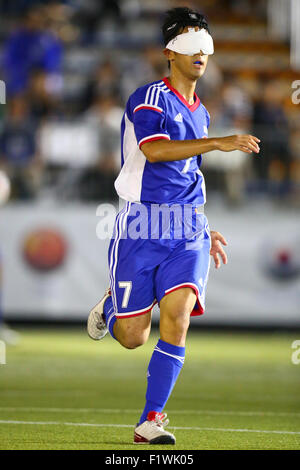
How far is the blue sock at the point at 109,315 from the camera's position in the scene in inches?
271

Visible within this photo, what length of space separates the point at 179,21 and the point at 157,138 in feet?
2.96

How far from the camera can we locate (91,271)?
50.2 feet

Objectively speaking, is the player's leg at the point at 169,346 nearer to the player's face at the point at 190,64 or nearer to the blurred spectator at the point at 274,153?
the player's face at the point at 190,64

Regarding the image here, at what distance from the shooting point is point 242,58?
20.8 meters

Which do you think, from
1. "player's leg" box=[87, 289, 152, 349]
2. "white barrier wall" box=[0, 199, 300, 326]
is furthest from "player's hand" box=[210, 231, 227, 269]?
"white barrier wall" box=[0, 199, 300, 326]

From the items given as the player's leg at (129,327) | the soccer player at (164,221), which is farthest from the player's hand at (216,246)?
the player's leg at (129,327)

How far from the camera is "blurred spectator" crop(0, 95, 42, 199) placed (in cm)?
1535

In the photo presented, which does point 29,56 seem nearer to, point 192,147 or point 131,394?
point 131,394
